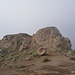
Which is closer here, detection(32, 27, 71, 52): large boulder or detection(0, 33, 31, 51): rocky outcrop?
detection(32, 27, 71, 52): large boulder

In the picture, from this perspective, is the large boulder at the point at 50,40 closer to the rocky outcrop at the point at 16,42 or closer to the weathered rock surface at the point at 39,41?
the weathered rock surface at the point at 39,41

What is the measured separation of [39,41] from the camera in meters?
48.7

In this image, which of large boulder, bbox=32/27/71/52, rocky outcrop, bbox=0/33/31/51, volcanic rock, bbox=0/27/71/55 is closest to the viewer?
large boulder, bbox=32/27/71/52

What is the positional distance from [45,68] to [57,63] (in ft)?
10.1

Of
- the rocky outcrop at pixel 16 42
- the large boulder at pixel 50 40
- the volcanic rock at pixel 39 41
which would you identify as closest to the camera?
the large boulder at pixel 50 40

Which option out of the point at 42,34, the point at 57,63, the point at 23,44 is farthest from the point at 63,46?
the point at 57,63

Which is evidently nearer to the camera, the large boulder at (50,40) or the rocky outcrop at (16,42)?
the large boulder at (50,40)

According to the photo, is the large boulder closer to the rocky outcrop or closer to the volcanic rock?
the volcanic rock

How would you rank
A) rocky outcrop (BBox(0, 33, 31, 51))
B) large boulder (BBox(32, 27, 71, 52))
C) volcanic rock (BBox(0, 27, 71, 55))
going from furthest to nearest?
rocky outcrop (BBox(0, 33, 31, 51)), volcanic rock (BBox(0, 27, 71, 55)), large boulder (BBox(32, 27, 71, 52))

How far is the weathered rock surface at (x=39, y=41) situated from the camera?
44.6 metres

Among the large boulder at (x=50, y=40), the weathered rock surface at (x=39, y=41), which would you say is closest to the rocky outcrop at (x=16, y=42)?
the weathered rock surface at (x=39, y=41)

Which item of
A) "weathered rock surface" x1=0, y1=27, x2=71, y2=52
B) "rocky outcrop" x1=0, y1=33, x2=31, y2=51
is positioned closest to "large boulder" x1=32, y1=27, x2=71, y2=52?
"weathered rock surface" x1=0, y1=27, x2=71, y2=52

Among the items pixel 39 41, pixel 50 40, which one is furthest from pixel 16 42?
pixel 50 40

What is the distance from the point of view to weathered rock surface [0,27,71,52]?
4465 centimetres
